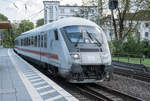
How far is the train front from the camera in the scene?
9.62 m

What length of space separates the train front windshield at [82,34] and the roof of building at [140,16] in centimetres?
1939

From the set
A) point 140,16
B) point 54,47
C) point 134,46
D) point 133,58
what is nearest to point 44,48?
point 54,47

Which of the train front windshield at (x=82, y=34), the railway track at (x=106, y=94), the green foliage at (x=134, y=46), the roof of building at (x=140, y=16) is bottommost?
the railway track at (x=106, y=94)

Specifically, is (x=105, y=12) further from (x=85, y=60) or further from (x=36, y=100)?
(x=36, y=100)

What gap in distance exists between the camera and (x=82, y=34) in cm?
1051

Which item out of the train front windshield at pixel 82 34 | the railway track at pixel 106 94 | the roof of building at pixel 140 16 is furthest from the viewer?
the roof of building at pixel 140 16

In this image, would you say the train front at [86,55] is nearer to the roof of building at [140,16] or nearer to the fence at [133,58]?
the fence at [133,58]

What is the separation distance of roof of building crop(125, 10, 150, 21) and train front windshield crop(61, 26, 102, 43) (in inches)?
763

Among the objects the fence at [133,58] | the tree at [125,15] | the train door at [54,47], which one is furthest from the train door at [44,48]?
the tree at [125,15]

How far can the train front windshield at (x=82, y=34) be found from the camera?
1031 cm

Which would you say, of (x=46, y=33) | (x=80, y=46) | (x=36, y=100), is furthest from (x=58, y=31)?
(x=36, y=100)

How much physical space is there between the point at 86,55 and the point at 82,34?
1234mm

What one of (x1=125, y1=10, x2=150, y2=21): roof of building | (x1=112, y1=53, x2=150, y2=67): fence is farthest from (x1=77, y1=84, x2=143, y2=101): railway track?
(x1=125, y1=10, x2=150, y2=21): roof of building

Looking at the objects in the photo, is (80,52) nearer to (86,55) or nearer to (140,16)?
(86,55)
